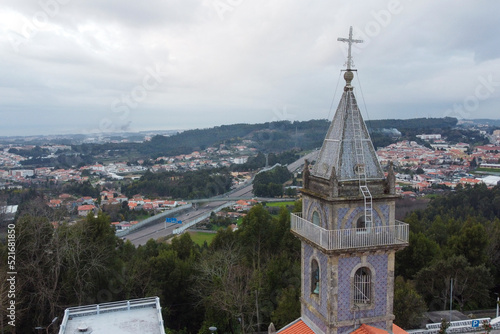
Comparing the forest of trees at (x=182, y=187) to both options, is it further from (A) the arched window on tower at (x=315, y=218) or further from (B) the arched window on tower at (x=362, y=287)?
(B) the arched window on tower at (x=362, y=287)

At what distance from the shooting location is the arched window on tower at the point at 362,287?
385 inches

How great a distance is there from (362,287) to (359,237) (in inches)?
53.2

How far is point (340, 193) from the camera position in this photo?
9414 millimetres

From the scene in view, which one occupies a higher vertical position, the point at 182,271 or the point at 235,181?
the point at 182,271

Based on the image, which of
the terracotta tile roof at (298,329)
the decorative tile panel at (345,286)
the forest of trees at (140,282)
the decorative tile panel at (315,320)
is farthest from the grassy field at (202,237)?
the decorative tile panel at (345,286)

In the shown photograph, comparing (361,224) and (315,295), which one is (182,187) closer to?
(315,295)

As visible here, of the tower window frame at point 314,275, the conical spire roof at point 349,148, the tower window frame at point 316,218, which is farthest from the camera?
the tower window frame at point 314,275

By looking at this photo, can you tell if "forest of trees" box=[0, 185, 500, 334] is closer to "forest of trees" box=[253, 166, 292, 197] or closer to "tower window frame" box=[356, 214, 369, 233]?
"tower window frame" box=[356, 214, 369, 233]

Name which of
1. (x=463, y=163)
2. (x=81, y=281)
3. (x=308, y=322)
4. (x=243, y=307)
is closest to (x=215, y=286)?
(x=243, y=307)

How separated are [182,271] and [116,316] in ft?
26.6

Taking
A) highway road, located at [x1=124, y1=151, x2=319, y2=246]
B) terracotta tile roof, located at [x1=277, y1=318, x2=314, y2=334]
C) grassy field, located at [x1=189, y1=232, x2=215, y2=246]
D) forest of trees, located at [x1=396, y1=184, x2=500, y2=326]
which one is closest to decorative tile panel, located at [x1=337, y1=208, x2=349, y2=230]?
terracotta tile roof, located at [x1=277, y1=318, x2=314, y2=334]

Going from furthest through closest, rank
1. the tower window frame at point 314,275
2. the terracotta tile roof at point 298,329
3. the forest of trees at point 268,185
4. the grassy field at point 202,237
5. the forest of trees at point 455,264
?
1. the forest of trees at point 268,185
2. the grassy field at point 202,237
3. the forest of trees at point 455,264
4. the terracotta tile roof at point 298,329
5. the tower window frame at point 314,275

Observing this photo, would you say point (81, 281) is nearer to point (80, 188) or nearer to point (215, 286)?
point (215, 286)

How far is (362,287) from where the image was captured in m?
9.84
